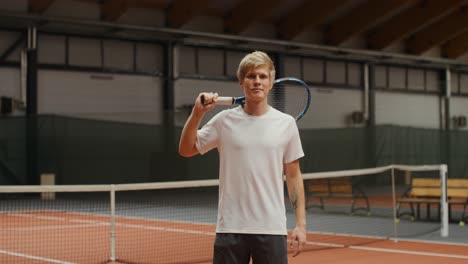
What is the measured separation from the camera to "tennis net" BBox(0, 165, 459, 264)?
8094 millimetres

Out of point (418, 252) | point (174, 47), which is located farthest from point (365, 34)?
Answer: point (418, 252)

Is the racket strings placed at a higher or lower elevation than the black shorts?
higher

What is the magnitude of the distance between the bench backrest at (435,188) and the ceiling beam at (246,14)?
1033cm

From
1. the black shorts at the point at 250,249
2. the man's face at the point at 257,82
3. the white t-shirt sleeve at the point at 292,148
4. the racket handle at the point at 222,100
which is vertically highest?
the man's face at the point at 257,82

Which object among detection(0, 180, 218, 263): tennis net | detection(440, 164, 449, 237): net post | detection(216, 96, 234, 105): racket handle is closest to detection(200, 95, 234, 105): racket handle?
detection(216, 96, 234, 105): racket handle

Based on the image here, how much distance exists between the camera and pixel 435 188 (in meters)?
12.0

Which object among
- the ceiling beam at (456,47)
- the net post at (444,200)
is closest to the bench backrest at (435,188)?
the net post at (444,200)

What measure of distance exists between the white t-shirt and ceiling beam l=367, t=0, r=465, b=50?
848 inches

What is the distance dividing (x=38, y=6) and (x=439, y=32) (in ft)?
47.4

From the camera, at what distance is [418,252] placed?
27.8 ft

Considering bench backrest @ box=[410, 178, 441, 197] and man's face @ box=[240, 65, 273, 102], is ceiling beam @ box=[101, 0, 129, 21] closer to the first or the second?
bench backrest @ box=[410, 178, 441, 197]

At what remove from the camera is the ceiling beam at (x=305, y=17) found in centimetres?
2225

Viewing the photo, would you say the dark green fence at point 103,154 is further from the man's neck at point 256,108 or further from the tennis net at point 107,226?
the man's neck at point 256,108

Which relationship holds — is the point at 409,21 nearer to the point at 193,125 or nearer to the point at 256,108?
the point at 256,108
